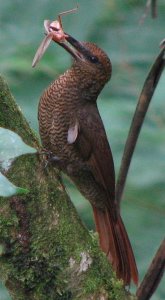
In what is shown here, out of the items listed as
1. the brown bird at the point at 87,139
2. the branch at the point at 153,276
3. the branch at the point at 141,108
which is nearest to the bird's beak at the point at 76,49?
the brown bird at the point at 87,139

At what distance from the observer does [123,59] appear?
3410 millimetres

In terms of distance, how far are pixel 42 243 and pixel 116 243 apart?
30.6 inches

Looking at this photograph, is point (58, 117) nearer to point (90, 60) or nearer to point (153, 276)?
point (90, 60)

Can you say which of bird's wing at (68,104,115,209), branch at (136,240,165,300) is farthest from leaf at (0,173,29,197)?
bird's wing at (68,104,115,209)

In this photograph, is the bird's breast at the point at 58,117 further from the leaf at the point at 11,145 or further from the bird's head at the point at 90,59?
the leaf at the point at 11,145

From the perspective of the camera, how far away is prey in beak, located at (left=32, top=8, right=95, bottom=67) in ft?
7.70

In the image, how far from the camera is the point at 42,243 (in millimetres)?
2160

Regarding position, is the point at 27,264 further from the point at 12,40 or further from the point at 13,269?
the point at 12,40

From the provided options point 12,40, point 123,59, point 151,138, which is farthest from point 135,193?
point 12,40

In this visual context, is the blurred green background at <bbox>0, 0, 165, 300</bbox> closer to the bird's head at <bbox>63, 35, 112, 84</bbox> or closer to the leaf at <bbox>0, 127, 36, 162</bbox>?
the bird's head at <bbox>63, 35, 112, 84</bbox>

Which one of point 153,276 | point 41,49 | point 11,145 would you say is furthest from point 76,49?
point 11,145

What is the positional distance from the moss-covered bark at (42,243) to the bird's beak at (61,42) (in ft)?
0.55

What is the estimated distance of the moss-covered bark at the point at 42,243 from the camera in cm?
215

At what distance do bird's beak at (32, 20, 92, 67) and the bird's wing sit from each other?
18cm
